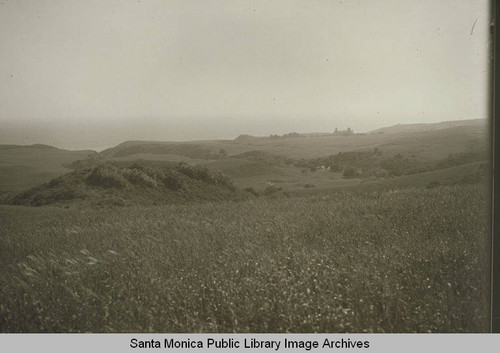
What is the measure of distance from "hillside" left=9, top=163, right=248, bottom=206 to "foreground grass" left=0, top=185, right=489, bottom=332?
0.14m

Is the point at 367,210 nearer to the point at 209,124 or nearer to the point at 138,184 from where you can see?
the point at 209,124

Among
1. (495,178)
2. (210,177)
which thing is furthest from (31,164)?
(495,178)

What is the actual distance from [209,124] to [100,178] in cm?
140

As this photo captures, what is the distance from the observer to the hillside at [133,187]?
4.52 metres

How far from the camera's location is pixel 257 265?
373 cm

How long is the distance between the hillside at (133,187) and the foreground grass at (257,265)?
0.14 metres

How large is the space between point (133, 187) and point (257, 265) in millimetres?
1832

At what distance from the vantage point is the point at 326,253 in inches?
151

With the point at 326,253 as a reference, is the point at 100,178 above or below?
above

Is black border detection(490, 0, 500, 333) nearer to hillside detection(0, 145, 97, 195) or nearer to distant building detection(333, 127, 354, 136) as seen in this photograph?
distant building detection(333, 127, 354, 136)

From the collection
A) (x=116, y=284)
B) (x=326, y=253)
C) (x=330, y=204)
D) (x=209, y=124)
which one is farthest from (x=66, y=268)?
(x=330, y=204)

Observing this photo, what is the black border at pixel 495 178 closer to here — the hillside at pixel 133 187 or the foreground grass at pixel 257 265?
the foreground grass at pixel 257 265

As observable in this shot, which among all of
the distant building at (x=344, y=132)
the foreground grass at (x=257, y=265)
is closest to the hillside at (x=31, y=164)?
the foreground grass at (x=257, y=265)
